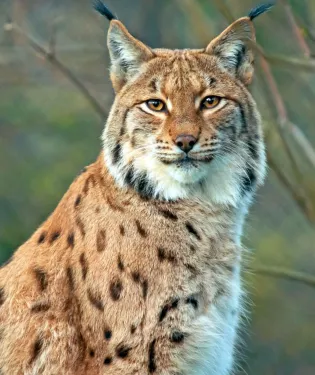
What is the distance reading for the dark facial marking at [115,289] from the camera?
7664 millimetres

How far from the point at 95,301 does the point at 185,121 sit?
4.04ft

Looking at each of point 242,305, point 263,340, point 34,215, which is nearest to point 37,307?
point 242,305

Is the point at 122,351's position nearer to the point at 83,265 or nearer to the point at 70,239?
the point at 83,265

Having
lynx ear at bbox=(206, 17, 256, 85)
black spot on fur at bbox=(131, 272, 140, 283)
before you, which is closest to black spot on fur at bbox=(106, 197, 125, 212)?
black spot on fur at bbox=(131, 272, 140, 283)

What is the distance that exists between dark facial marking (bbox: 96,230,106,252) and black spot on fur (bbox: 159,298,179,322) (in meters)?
0.54

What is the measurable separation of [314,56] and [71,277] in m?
2.46

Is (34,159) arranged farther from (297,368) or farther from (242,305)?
(242,305)

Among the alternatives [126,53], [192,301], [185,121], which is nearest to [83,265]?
[192,301]

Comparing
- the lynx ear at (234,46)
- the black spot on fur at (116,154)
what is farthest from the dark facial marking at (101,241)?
the lynx ear at (234,46)

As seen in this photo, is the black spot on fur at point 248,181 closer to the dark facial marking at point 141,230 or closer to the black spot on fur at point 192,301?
the dark facial marking at point 141,230

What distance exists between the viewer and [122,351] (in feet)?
25.0

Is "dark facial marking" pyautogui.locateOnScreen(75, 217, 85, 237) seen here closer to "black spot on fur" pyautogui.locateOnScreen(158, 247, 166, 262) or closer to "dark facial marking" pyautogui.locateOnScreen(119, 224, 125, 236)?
"dark facial marking" pyautogui.locateOnScreen(119, 224, 125, 236)

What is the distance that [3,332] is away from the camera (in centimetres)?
794

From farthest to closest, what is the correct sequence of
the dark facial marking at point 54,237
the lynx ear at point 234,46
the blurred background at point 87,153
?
the blurred background at point 87,153, the lynx ear at point 234,46, the dark facial marking at point 54,237
